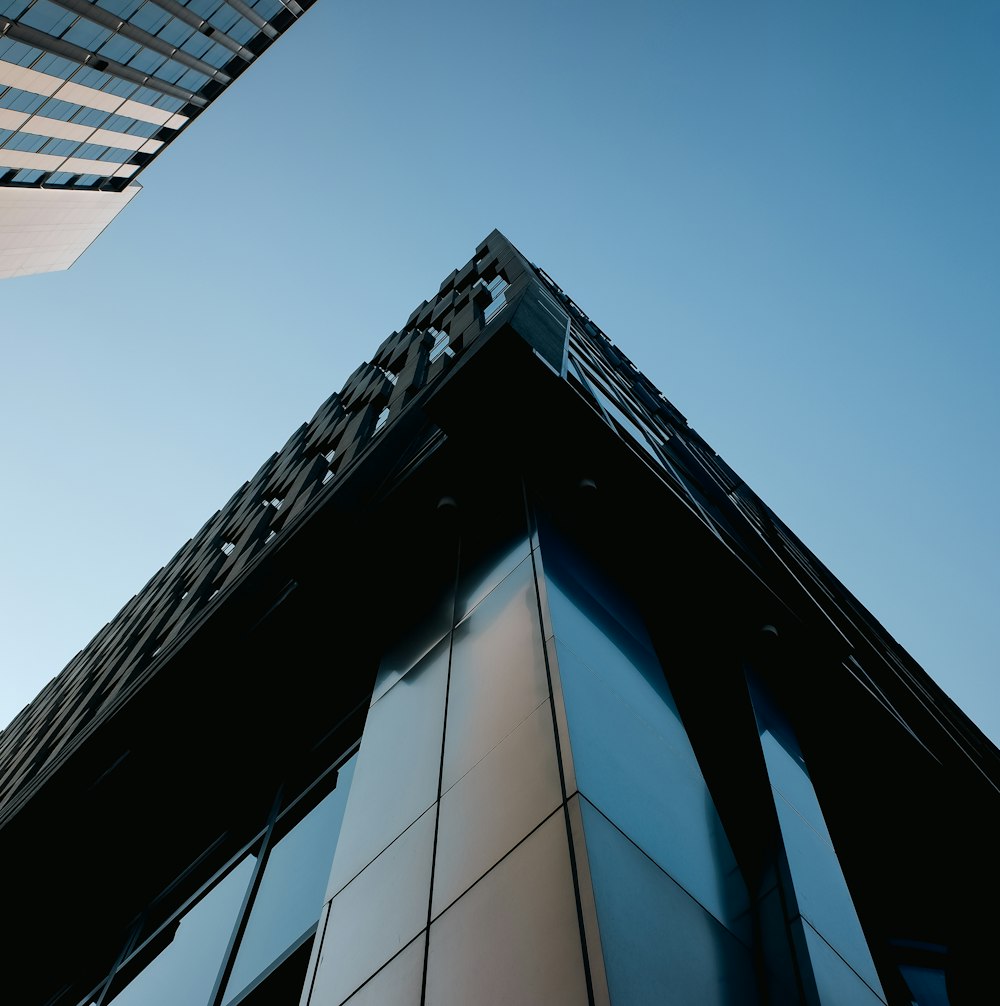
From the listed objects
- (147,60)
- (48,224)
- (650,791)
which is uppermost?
(147,60)

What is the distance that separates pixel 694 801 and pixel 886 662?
1590cm

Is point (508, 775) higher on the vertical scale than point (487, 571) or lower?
lower

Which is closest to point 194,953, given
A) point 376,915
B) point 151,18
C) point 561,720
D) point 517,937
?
point 376,915

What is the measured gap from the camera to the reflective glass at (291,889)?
9.16 m

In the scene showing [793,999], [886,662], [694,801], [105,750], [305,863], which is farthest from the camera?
[886,662]

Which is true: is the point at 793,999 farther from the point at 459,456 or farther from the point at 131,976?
the point at 131,976

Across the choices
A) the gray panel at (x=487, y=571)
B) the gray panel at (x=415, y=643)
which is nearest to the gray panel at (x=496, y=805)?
the gray panel at (x=487, y=571)

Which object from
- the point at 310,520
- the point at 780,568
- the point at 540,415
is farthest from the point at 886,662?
the point at 310,520

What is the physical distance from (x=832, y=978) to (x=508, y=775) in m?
3.27

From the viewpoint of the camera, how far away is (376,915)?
7.25 meters

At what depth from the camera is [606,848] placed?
636 cm

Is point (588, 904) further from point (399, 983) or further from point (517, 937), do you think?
point (399, 983)

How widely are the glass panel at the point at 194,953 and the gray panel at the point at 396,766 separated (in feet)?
9.35

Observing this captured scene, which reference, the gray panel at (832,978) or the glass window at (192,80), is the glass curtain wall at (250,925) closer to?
the gray panel at (832,978)
